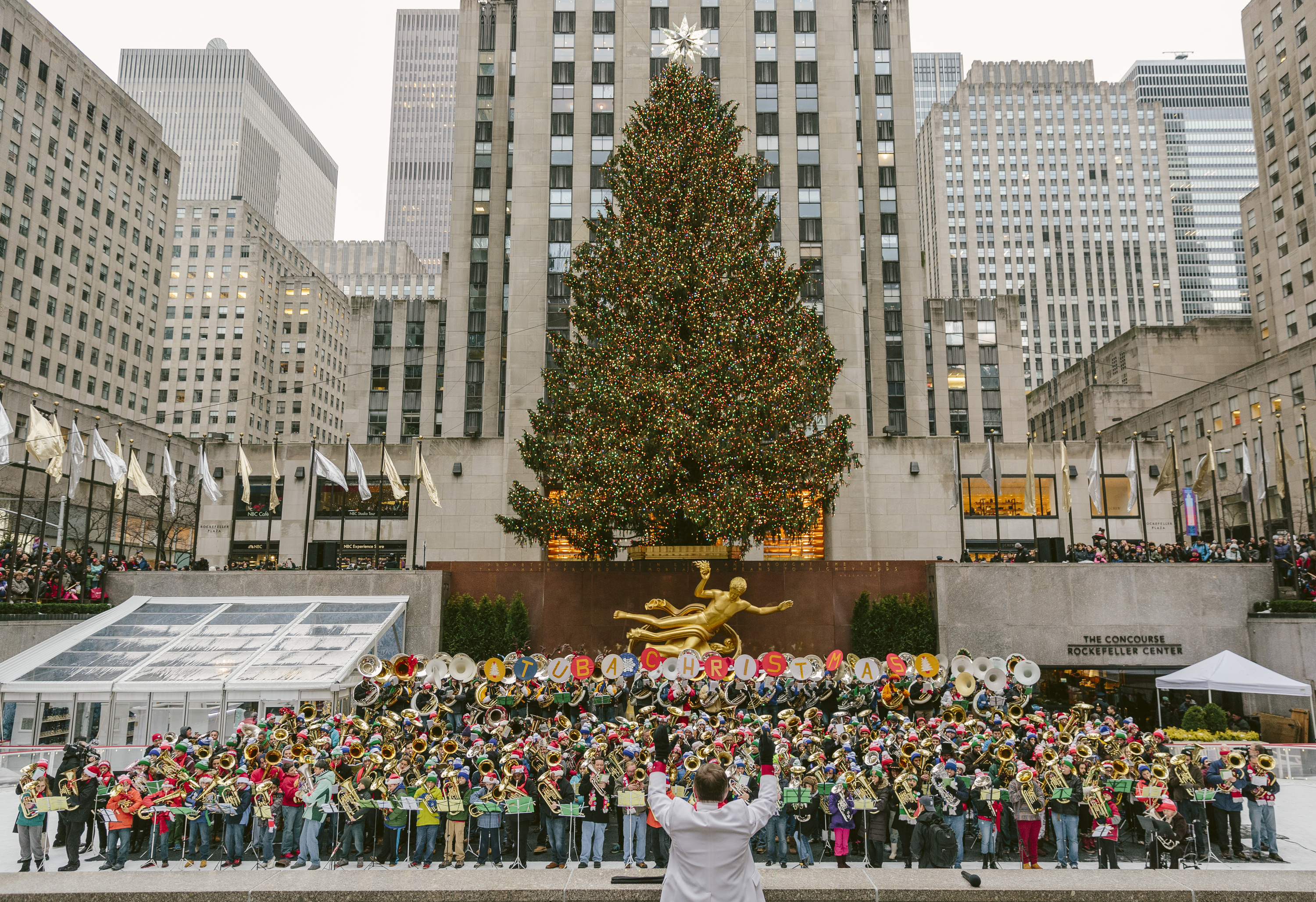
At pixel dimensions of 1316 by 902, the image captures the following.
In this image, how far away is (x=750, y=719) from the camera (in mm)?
18734

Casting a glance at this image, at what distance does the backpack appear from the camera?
46.5 ft

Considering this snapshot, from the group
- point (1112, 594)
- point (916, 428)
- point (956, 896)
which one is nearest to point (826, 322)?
point (916, 428)

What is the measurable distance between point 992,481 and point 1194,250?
16086 cm

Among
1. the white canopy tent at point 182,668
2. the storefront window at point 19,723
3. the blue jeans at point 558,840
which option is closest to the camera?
the blue jeans at point 558,840

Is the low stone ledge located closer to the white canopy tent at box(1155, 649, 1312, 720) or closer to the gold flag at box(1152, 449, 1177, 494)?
the white canopy tent at box(1155, 649, 1312, 720)

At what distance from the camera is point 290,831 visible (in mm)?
14508

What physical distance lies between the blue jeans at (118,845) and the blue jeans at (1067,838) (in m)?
15.0

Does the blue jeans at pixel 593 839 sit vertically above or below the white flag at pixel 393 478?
below

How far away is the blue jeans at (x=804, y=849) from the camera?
14078 mm

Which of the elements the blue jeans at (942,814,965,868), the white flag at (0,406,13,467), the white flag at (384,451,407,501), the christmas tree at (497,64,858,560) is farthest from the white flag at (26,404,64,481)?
the blue jeans at (942,814,965,868)

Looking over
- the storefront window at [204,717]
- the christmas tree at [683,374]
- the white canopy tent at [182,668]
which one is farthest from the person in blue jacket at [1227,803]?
the storefront window at [204,717]

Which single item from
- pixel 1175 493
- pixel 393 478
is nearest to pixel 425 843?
pixel 393 478

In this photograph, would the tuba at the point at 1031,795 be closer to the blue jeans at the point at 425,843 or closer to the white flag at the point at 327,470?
the blue jeans at the point at 425,843

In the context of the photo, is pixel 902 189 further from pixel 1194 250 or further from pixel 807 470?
pixel 1194 250
